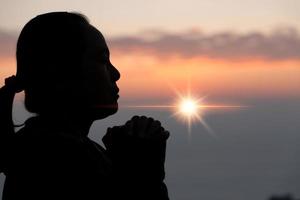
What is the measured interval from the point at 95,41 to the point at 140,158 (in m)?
0.60

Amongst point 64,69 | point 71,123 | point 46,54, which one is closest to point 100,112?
point 71,123

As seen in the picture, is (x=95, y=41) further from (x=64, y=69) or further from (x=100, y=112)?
(x=100, y=112)

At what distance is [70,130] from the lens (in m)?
2.56

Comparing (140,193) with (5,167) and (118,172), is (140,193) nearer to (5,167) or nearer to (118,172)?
(118,172)

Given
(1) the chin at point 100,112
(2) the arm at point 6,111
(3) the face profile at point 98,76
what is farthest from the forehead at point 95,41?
(2) the arm at point 6,111

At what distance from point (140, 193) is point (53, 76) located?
25.5 inches

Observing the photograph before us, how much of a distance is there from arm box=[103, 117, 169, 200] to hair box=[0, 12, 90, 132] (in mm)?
361

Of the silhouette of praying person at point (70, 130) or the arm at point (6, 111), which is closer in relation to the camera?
the silhouette of praying person at point (70, 130)

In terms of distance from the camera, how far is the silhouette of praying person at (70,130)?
2.38m

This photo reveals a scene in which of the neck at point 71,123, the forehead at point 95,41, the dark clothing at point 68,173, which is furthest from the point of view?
the forehead at point 95,41

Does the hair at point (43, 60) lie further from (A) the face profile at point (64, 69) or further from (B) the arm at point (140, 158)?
(B) the arm at point (140, 158)

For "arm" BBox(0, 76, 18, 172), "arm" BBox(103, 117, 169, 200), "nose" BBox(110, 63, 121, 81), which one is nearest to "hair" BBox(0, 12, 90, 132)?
"arm" BBox(0, 76, 18, 172)

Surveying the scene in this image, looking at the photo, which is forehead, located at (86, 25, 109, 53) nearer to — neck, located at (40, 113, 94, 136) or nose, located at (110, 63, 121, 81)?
nose, located at (110, 63, 121, 81)

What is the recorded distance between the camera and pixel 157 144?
2.49 meters
